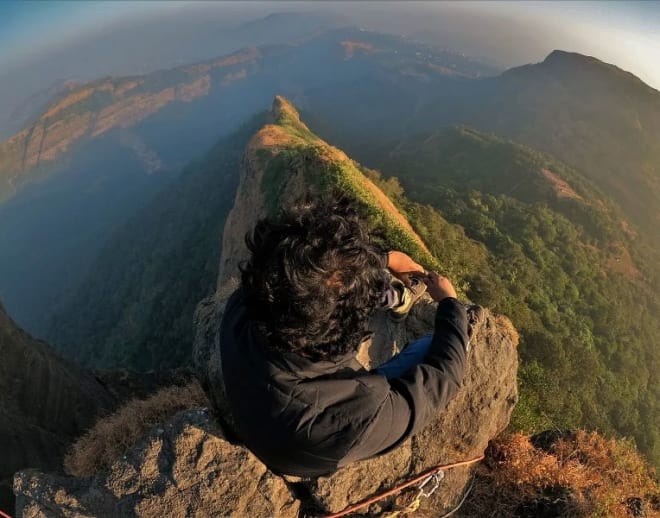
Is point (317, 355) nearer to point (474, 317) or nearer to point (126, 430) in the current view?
point (474, 317)

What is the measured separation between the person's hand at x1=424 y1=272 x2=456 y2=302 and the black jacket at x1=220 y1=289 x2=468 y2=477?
915 millimetres

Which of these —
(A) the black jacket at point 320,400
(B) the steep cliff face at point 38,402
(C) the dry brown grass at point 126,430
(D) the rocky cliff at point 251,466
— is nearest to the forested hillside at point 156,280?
(B) the steep cliff face at point 38,402

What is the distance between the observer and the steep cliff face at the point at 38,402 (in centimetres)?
809

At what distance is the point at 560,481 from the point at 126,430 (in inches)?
236

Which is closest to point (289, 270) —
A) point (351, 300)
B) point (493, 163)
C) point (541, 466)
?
point (351, 300)

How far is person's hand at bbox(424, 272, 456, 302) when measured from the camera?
3.60m

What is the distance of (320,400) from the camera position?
7.53 ft

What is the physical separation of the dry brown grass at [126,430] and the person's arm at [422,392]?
3.85m

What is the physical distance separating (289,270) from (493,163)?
6578 cm

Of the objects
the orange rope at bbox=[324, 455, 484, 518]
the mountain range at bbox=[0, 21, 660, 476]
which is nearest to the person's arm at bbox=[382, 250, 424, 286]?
the orange rope at bbox=[324, 455, 484, 518]

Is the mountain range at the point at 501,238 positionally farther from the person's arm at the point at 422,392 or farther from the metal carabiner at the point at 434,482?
the person's arm at the point at 422,392

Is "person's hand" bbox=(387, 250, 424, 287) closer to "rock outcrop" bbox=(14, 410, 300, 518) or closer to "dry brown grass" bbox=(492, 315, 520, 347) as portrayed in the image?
"rock outcrop" bbox=(14, 410, 300, 518)

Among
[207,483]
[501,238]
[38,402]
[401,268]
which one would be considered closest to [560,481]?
[401,268]

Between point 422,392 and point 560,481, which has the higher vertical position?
point 422,392
